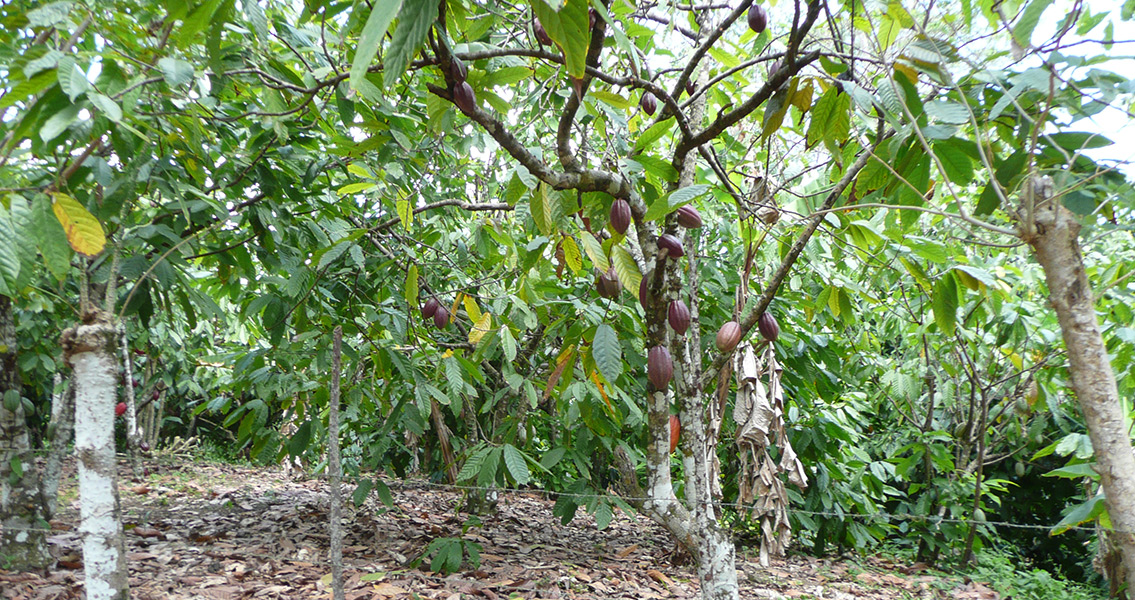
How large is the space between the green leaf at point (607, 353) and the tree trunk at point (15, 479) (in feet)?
8.08

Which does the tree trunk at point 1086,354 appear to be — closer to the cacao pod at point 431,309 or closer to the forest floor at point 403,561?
the forest floor at point 403,561

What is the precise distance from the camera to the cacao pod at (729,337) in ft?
5.75

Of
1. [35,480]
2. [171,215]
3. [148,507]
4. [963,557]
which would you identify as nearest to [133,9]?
[171,215]

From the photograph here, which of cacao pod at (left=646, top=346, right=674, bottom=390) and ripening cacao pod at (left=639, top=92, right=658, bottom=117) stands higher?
ripening cacao pod at (left=639, top=92, right=658, bottom=117)

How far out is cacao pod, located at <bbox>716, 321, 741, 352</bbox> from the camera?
1.75 metres

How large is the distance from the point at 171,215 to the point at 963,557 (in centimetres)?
393

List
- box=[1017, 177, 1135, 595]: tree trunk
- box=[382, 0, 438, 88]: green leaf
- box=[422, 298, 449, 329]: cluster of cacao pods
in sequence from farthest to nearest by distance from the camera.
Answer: box=[422, 298, 449, 329]: cluster of cacao pods < box=[1017, 177, 1135, 595]: tree trunk < box=[382, 0, 438, 88]: green leaf

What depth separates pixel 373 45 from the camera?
625mm

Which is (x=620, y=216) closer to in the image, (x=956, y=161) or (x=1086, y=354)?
(x=956, y=161)

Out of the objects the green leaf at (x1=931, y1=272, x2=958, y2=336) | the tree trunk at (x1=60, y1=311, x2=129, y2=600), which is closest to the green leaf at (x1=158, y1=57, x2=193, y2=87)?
the tree trunk at (x1=60, y1=311, x2=129, y2=600)

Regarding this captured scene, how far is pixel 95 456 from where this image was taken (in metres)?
1.52

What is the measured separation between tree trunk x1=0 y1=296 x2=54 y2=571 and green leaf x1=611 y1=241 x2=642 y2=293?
2.56 m

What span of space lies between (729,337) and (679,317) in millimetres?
143

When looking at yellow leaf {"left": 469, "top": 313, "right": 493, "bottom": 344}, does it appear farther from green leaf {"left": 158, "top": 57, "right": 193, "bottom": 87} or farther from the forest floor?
green leaf {"left": 158, "top": 57, "right": 193, "bottom": 87}
